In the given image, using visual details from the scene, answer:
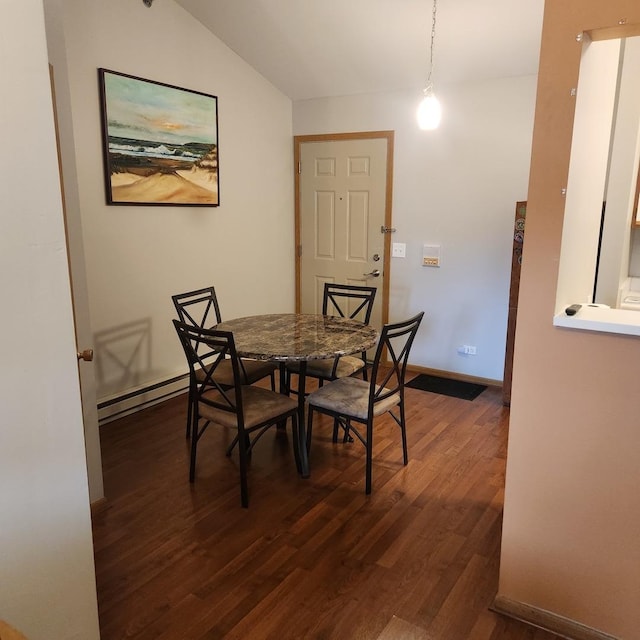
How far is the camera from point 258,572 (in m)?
2.11

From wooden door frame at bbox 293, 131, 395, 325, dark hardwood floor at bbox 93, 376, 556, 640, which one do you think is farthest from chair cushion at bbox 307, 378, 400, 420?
wooden door frame at bbox 293, 131, 395, 325

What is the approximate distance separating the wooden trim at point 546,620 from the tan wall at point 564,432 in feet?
0.08

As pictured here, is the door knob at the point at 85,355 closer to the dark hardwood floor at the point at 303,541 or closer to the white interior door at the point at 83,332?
the white interior door at the point at 83,332

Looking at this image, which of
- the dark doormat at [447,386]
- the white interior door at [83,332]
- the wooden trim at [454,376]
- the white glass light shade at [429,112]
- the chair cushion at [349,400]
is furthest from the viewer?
the wooden trim at [454,376]

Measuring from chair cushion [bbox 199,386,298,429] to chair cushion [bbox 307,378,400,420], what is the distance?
5.8 inches

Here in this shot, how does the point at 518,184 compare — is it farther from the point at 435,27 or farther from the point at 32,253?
the point at 32,253

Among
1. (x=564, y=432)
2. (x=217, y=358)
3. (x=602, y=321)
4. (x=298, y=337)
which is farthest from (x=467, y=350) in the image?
(x=602, y=321)

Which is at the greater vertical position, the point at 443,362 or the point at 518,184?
the point at 518,184

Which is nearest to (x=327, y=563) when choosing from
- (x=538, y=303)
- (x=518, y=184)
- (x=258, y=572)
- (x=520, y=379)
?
(x=258, y=572)

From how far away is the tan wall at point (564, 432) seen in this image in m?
1.60

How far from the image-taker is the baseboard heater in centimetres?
350

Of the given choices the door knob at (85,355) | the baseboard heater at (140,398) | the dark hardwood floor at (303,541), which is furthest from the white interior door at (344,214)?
the door knob at (85,355)

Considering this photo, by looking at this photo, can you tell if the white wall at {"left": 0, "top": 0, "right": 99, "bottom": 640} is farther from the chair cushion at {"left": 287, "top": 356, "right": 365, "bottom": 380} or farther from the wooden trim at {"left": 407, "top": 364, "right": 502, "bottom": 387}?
the wooden trim at {"left": 407, "top": 364, "right": 502, "bottom": 387}

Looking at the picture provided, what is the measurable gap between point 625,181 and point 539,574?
2.04 m
